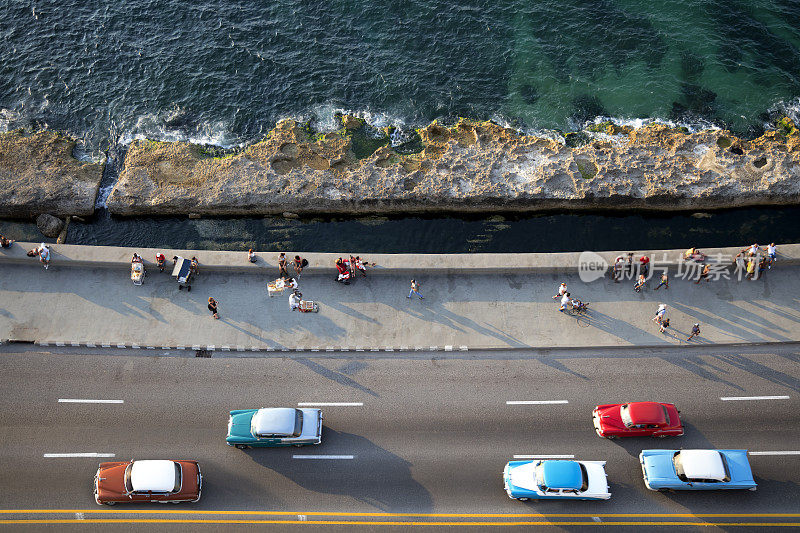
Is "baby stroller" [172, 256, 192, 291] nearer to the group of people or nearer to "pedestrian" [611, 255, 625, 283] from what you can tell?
the group of people

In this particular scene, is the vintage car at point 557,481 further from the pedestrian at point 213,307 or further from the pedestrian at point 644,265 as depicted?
the pedestrian at point 213,307

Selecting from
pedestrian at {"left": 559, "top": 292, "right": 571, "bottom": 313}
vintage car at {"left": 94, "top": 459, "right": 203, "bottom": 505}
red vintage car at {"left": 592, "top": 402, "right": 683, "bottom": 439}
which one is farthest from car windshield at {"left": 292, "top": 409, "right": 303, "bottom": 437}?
pedestrian at {"left": 559, "top": 292, "right": 571, "bottom": 313}

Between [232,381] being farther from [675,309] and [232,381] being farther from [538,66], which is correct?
[538,66]

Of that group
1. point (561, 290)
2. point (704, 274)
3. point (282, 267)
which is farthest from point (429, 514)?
point (704, 274)

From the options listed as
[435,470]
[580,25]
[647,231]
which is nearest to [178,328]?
[435,470]

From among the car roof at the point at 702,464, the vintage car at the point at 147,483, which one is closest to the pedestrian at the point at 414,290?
the vintage car at the point at 147,483

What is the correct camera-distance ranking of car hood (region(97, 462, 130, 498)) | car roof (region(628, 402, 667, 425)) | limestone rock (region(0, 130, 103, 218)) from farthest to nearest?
limestone rock (region(0, 130, 103, 218)) → car roof (region(628, 402, 667, 425)) → car hood (region(97, 462, 130, 498))
